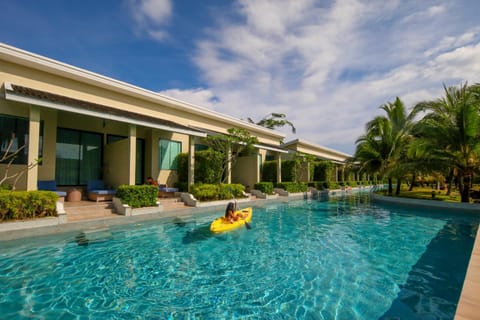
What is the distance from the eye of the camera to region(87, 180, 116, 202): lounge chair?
37.0 feet

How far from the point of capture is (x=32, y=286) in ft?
14.4

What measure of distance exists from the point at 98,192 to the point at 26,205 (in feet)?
12.3

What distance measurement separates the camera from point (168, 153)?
16031mm

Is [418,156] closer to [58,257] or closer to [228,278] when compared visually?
[228,278]

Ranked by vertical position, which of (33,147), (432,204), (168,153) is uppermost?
(168,153)

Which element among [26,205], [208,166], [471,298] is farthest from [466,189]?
[26,205]

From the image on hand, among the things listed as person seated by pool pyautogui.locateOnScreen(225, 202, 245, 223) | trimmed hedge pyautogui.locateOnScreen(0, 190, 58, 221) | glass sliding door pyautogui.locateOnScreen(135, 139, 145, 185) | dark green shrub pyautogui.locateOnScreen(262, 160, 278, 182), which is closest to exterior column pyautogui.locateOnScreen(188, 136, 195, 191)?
glass sliding door pyautogui.locateOnScreen(135, 139, 145, 185)

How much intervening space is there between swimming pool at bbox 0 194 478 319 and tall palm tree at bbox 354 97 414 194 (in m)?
12.3

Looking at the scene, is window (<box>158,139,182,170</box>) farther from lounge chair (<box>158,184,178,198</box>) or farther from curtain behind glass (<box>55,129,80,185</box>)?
curtain behind glass (<box>55,129,80,185</box>)

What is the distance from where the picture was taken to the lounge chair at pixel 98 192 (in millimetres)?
11273

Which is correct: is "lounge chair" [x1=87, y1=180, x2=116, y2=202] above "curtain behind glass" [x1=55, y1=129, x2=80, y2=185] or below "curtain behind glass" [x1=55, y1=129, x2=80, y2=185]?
below

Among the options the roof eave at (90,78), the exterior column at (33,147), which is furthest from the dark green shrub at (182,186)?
the exterior column at (33,147)

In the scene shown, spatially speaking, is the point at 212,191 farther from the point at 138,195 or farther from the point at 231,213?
the point at 231,213

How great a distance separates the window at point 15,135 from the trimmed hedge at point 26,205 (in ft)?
13.4
